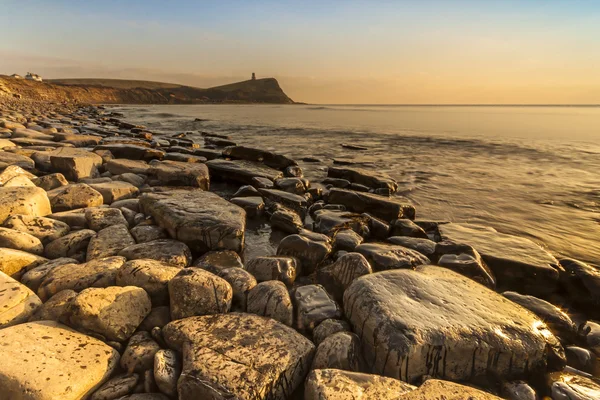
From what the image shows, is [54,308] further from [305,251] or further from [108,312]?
[305,251]

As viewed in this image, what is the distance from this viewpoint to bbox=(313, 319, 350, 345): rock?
Answer: 7.27 ft

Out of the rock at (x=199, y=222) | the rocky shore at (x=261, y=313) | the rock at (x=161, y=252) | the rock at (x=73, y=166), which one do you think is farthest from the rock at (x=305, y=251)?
the rock at (x=73, y=166)

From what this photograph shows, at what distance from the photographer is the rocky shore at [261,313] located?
5.79 feet

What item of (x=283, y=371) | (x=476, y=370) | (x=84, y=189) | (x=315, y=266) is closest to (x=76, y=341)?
(x=283, y=371)

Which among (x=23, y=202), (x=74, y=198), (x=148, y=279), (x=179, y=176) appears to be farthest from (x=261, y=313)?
(x=179, y=176)

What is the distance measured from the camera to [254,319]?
2.26 metres

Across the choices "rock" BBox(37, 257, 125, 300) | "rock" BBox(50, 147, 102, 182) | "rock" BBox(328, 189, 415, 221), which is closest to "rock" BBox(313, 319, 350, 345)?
"rock" BBox(37, 257, 125, 300)

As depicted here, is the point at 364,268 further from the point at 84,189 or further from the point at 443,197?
the point at 443,197

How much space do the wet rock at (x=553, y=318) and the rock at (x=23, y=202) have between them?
5061mm

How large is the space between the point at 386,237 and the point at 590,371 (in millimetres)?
2459

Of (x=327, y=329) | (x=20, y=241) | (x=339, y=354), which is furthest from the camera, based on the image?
(x=20, y=241)

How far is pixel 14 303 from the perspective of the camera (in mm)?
2125

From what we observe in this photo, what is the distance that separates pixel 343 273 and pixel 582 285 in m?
2.51

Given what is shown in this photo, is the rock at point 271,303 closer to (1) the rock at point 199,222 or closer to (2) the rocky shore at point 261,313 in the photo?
(2) the rocky shore at point 261,313
